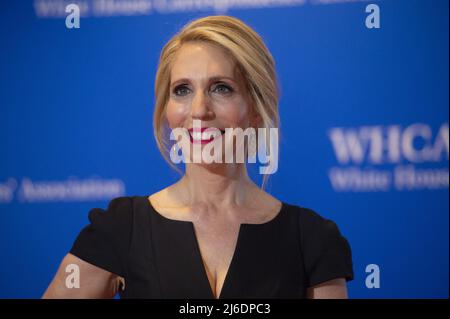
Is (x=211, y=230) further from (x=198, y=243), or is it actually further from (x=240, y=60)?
(x=240, y=60)

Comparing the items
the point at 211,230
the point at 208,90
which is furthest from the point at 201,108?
the point at 211,230

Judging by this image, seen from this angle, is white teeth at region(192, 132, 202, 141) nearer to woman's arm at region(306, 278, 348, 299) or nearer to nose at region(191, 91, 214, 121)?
nose at region(191, 91, 214, 121)

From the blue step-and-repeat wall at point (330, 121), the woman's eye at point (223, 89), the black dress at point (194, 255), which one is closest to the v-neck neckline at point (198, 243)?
the black dress at point (194, 255)

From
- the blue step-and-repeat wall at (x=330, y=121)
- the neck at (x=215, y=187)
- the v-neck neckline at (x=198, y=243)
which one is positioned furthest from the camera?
the blue step-and-repeat wall at (x=330, y=121)

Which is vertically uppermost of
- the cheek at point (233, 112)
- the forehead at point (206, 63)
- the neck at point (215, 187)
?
the forehead at point (206, 63)

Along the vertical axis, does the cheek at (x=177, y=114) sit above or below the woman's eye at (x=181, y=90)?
below

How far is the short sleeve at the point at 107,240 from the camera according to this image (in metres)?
1.61


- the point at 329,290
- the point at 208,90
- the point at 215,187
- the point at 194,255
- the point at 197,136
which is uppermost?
the point at 208,90

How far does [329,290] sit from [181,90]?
746 millimetres

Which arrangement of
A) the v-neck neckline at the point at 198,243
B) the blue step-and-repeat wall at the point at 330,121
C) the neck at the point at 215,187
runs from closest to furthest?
the v-neck neckline at the point at 198,243, the neck at the point at 215,187, the blue step-and-repeat wall at the point at 330,121

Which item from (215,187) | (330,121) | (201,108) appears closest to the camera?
(201,108)

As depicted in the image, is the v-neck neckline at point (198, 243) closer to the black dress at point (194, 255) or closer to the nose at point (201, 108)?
the black dress at point (194, 255)

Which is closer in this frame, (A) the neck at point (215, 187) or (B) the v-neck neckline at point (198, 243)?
(B) the v-neck neckline at point (198, 243)

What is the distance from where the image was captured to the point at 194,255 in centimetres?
161
